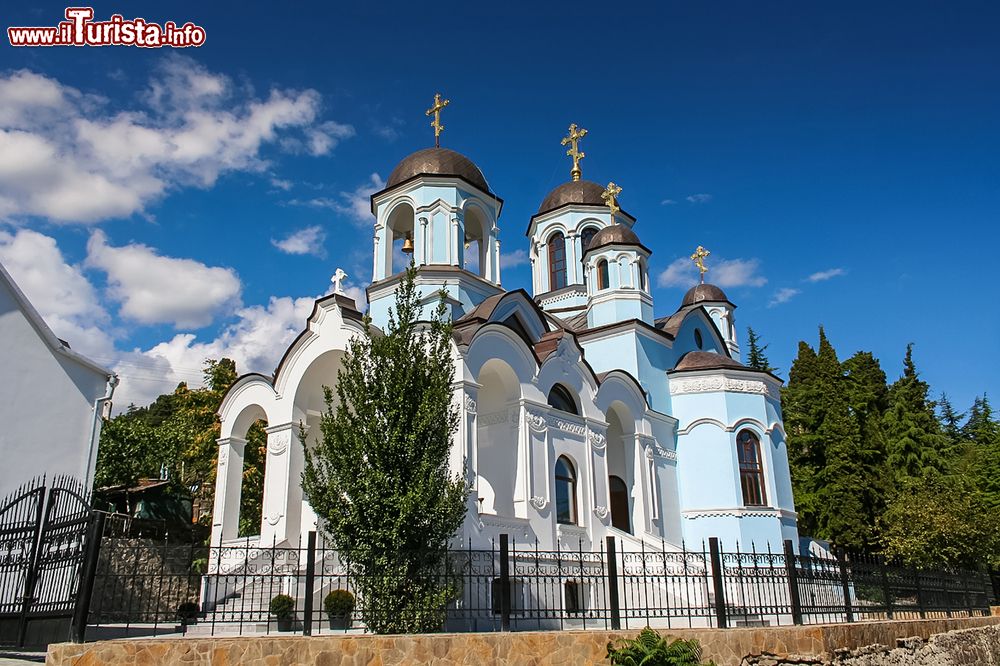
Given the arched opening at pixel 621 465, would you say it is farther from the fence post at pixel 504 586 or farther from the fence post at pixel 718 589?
the fence post at pixel 504 586

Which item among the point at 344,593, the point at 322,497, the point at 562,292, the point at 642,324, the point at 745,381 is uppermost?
the point at 562,292

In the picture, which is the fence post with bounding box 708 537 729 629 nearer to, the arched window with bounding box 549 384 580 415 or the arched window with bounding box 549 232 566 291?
the arched window with bounding box 549 384 580 415

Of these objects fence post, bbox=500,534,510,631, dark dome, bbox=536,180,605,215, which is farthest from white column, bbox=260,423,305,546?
dark dome, bbox=536,180,605,215

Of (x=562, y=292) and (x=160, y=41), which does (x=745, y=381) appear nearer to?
(x=562, y=292)

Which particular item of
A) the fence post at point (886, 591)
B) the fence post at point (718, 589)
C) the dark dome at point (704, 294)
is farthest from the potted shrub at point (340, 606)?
the dark dome at point (704, 294)

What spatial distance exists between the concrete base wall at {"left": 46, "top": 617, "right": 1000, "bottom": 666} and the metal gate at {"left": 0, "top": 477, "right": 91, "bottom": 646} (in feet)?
2.83

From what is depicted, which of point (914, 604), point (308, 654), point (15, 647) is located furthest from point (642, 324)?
point (15, 647)

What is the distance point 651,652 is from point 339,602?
5244 millimetres

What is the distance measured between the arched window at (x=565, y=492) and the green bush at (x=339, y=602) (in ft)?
21.4

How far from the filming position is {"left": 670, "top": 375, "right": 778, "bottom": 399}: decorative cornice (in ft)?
70.5

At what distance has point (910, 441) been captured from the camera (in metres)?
28.8

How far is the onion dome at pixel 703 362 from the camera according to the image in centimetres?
2177

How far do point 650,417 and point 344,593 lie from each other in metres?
10.8

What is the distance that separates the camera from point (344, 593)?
12.1m
